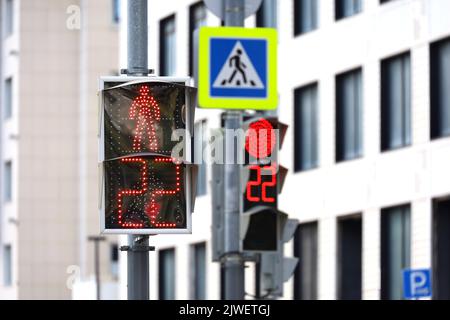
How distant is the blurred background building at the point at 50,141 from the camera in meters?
74.8

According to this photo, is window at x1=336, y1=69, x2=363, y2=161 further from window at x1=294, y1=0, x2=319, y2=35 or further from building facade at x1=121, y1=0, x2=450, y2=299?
window at x1=294, y1=0, x2=319, y2=35

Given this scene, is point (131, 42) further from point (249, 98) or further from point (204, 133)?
point (204, 133)

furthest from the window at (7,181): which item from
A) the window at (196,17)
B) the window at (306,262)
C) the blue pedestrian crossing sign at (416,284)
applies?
the blue pedestrian crossing sign at (416,284)

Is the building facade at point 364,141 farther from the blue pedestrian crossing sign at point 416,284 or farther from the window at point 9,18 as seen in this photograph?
the window at point 9,18

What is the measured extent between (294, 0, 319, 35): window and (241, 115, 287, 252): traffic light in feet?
79.7

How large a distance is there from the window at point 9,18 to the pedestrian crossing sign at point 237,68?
2456 inches

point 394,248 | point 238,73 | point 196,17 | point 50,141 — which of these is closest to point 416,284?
point 394,248

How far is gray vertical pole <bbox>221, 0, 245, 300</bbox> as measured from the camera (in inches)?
609

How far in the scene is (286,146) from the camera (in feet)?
141

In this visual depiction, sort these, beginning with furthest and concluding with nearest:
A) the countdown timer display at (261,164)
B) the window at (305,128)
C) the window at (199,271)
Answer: the window at (199,271), the window at (305,128), the countdown timer display at (261,164)

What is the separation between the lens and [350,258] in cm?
4031

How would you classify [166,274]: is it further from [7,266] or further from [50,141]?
[7,266]

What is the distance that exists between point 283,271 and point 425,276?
9.90 metres

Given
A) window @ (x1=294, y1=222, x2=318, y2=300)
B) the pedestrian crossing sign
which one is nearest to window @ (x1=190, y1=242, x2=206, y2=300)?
window @ (x1=294, y1=222, x2=318, y2=300)
